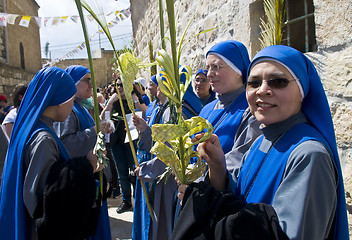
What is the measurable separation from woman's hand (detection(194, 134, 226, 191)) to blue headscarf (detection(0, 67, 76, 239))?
41.9 inches

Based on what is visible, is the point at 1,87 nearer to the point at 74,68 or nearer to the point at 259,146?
the point at 74,68

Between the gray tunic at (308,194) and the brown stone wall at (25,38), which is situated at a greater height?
the brown stone wall at (25,38)

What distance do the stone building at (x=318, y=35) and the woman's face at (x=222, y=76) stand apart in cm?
51

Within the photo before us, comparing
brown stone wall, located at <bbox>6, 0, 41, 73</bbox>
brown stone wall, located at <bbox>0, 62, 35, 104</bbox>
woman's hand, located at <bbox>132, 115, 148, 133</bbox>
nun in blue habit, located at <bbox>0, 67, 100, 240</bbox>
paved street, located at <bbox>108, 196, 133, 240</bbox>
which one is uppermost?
brown stone wall, located at <bbox>6, 0, 41, 73</bbox>

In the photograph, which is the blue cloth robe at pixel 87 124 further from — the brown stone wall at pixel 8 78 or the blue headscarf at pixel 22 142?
the brown stone wall at pixel 8 78

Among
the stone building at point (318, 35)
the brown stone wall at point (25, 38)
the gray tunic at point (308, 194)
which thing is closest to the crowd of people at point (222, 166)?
the gray tunic at point (308, 194)

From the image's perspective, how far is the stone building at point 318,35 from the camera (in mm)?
1801

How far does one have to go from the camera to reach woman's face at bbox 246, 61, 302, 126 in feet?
3.90

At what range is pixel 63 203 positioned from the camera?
1644 mm

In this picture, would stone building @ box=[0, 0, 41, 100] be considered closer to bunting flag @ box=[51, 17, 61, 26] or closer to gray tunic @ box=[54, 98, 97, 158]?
bunting flag @ box=[51, 17, 61, 26]

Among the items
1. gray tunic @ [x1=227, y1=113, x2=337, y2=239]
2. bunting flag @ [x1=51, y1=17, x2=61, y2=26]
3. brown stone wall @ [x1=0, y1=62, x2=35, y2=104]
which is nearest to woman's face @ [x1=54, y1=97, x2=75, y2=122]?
gray tunic @ [x1=227, y1=113, x2=337, y2=239]

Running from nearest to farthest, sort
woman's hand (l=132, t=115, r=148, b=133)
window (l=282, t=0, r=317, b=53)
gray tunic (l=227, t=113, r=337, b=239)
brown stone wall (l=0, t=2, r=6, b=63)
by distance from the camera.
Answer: gray tunic (l=227, t=113, r=337, b=239), window (l=282, t=0, r=317, b=53), woman's hand (l=132, t=115, r=148, b=133), brown stone wall (l=0, t=2, r=6, b=63)

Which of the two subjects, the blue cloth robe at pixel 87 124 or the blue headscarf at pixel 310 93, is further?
the blue cloth robe at pixel 87 124

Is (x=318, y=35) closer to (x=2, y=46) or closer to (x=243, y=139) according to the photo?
(x=243, y=139)
